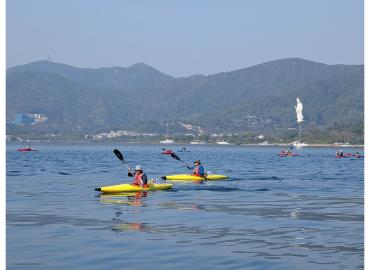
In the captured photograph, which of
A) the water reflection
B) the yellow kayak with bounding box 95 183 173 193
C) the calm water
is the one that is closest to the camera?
the calm water

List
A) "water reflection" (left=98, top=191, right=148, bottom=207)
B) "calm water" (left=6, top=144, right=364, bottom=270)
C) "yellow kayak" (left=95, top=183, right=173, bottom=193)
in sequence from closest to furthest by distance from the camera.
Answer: "calm water" (left=6, top=144, right=364, bottom=270) → "water reflection" (left=98, top=191, right=148, bottom=207) → "yellow kayak" (left=95, top=183, right=173, bottom=193)

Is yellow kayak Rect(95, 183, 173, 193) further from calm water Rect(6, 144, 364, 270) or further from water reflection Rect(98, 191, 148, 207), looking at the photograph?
calm water Rect(6, 144, 364, 270)

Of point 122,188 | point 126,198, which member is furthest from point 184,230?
A: point 122,188

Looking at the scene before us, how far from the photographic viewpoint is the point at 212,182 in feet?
173

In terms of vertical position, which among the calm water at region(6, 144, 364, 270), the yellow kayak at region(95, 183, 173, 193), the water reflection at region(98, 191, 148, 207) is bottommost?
the calm water at region(6, 144, 364, 270)

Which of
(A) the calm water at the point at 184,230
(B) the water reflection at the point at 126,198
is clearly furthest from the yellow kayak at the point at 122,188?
(A) the calm water at the point at 184,230

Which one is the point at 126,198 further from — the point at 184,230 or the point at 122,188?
the point at 184,230

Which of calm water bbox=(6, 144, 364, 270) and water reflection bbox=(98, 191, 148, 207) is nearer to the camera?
calm water bbox=(6, 144, 364, 270)

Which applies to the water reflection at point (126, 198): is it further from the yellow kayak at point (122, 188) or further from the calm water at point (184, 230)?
the yellow kayak at point (122, 188)

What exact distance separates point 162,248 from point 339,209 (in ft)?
49.1

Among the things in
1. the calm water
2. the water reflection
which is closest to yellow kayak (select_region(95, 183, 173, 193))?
the water reflection

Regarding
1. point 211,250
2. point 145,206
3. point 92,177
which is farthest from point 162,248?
point 92,177

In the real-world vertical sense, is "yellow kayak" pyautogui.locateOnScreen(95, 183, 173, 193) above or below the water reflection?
above

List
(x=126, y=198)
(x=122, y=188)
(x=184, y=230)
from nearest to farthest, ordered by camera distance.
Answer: (x=184, y=230), (x=126, y=198), (x=122, y=188)
